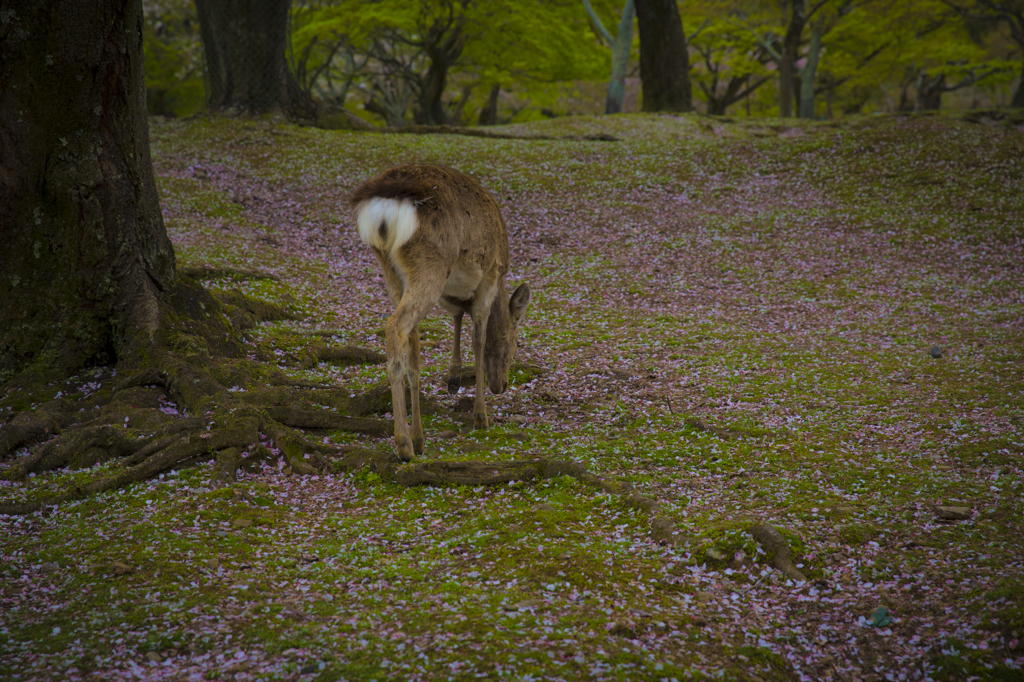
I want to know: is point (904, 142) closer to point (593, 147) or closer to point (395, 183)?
point (593, 147)

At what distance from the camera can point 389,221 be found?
19.7 feet

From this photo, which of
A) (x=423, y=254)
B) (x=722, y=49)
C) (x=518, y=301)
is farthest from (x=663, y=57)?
(x=423, y=254)

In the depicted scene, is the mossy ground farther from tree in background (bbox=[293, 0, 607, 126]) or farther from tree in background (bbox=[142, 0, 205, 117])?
tree in background (bbox=[142, 0, 205, 117])

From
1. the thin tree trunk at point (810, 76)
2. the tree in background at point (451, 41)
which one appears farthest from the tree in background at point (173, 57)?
the thin tree trunk at point (810, 76)

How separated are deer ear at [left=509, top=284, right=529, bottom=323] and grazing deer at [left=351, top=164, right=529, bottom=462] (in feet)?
1.46

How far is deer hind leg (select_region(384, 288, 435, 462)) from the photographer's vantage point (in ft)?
19.1

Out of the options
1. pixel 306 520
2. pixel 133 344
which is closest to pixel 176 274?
pixel 133 344

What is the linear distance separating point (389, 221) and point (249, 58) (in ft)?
56.8

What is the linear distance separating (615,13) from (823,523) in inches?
1378

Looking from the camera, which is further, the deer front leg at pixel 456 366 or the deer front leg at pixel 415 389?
the deer front leg at pixel 456 366

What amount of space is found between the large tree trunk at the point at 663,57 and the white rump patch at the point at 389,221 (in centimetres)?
2090

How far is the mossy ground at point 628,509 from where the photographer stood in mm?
3531

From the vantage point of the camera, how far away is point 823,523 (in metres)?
4.80

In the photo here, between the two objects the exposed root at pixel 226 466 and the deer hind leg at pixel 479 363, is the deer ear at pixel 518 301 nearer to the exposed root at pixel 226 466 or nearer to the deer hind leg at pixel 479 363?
the deer hind leg at pixel 479 363
